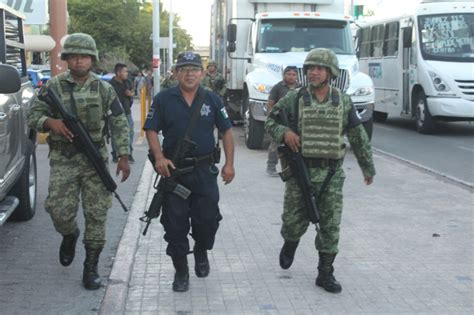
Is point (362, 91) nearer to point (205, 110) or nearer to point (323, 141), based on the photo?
point (323, 141)

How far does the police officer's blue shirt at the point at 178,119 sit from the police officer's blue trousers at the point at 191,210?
0.18 metres

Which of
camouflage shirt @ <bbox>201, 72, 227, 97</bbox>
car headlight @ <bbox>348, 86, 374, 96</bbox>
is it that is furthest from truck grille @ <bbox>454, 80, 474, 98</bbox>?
camouflage shirt @ <bbox>201, 72, 227, 97</bbox>

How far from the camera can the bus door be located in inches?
672

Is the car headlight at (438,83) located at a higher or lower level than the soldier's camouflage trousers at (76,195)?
higher

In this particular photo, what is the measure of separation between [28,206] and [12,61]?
146 centimetres

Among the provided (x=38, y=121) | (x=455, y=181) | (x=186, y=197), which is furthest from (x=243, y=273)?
(x=455, y=181)

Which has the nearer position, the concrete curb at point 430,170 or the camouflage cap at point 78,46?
the camouflage cap at point 78,46

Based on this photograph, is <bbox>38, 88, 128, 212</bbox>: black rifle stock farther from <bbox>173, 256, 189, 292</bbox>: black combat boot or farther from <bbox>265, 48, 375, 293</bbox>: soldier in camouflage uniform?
<bbox>265, 48, 375, 293</bbox>: soldier in camouflage uniform

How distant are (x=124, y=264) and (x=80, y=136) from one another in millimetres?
1336

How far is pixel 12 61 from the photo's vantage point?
22.1ft

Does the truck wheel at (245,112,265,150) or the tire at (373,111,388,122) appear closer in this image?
the truck wheel at (245,112,265,150)

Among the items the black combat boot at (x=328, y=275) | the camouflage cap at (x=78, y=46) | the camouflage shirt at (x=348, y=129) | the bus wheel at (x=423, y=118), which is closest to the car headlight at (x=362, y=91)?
the bus wheel at (x=423, y=118)

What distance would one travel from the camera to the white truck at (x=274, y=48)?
12688 millimetres

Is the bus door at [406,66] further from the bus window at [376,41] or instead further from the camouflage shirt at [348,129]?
the camouflage shirt at [348,129]
